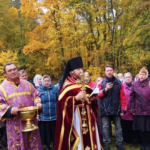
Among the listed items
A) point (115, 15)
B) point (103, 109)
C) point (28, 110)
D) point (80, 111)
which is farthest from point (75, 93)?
point (115, 15)

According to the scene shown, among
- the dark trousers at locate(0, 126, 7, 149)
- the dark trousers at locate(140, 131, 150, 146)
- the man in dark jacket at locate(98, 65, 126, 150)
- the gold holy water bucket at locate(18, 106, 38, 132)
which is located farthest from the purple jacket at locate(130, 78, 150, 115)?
the dark trousers at locate(0, 126, 7, 149)

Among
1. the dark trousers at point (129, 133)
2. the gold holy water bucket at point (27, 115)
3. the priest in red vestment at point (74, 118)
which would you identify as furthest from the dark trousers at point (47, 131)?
the dark trousers at point (129, 133)

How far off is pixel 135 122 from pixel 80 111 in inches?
80.2

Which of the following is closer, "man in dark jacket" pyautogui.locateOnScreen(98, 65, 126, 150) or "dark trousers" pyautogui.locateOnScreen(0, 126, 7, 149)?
"man in dark jacket" pyautogui.locateOnScreen(98, 65, 126, 150)

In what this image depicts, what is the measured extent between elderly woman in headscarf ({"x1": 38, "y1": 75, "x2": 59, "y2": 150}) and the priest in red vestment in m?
1.48

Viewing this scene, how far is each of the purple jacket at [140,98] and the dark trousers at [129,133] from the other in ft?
2.38

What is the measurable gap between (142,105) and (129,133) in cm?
119

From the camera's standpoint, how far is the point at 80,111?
3160 mm

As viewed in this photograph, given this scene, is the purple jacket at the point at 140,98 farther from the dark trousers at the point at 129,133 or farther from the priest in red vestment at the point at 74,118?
the priest in red vestment at the point at 74,118

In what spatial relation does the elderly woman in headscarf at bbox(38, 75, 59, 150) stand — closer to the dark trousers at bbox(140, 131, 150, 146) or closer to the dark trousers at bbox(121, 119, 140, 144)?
the dark trousers at bbox(121, 119, 140, 144)

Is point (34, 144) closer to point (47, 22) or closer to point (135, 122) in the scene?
point (135, 122)

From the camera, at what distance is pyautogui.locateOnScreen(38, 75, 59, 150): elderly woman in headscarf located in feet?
14.9

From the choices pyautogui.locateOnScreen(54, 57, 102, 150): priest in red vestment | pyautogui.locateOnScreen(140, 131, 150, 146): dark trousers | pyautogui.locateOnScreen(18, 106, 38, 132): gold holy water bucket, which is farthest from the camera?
pyautogui.locateOnScreen(140, 131, 150, 146): dark trousers

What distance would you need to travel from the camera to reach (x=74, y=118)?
3.15 m
